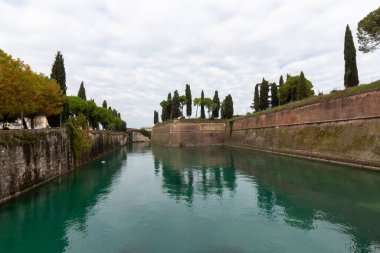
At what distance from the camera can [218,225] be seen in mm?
10805

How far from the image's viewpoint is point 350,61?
95.6ft

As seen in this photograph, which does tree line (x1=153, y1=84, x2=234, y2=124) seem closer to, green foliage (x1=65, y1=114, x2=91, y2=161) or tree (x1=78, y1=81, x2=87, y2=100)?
tree (x1=78, y1=81, x2=87, y2=100)

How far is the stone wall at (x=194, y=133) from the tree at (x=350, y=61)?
35.5 meters

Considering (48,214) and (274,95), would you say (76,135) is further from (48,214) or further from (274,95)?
(274,95)

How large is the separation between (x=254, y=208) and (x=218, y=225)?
2.95 meters

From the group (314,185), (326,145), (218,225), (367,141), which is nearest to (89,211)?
(218,225)

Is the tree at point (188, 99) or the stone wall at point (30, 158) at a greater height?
the tree at point (188, 99)

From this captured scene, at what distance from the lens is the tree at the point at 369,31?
25.3 metres

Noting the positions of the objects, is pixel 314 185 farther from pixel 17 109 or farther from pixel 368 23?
pixel 17 109

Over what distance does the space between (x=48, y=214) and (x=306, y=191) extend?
1362 centimetres

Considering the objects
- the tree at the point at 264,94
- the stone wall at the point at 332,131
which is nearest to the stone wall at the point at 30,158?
the stone wall at the point at 332,131

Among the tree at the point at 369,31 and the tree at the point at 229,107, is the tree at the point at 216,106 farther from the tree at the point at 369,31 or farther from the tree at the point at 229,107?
the tree at the point at 369,31

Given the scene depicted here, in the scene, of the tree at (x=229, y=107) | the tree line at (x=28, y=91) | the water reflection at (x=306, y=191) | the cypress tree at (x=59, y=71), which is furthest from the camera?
the tree at (x=229, y=107)

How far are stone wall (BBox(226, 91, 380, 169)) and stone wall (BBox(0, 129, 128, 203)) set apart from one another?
23.6 metres
